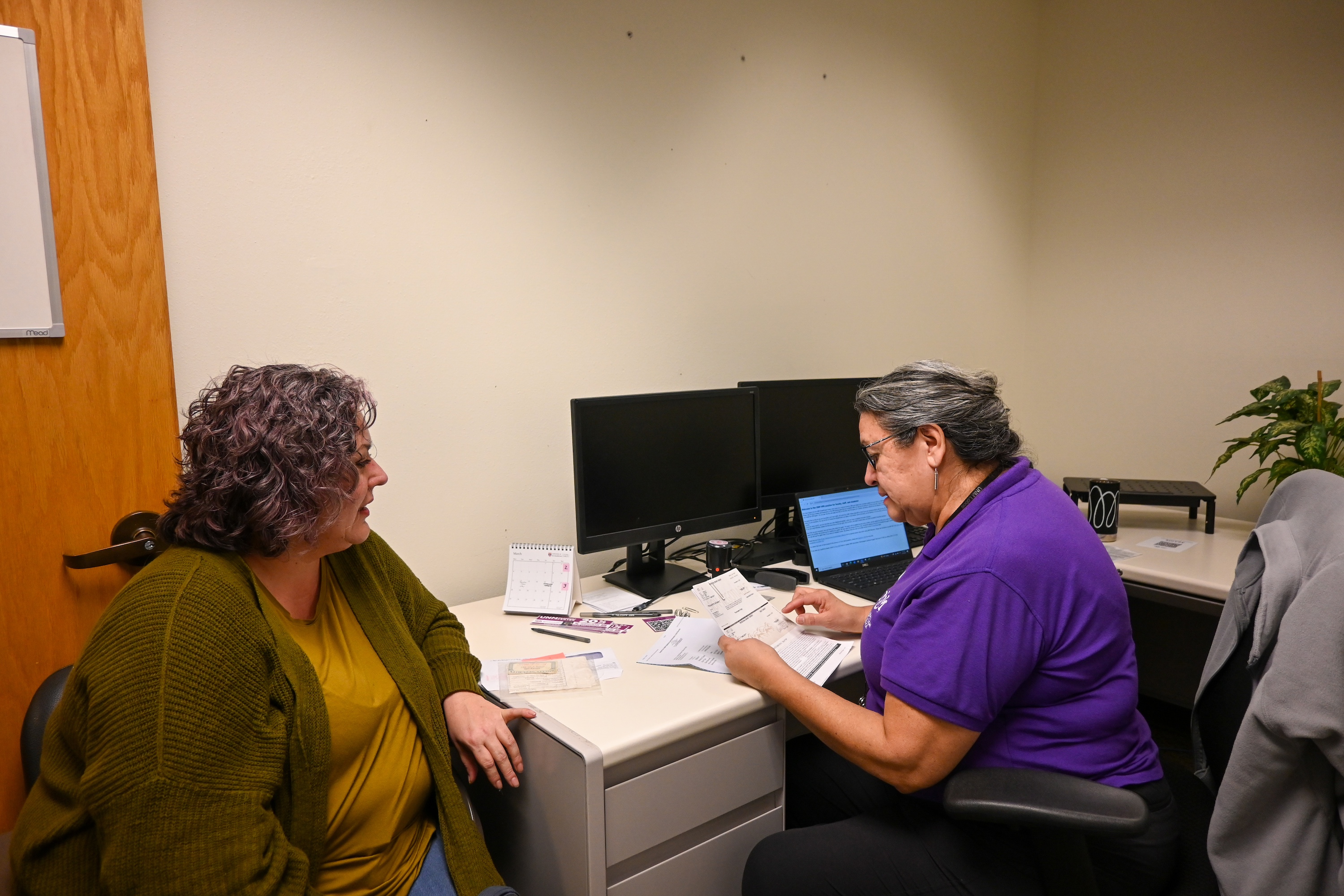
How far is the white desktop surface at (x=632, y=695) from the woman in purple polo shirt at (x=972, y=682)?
3.8 inches

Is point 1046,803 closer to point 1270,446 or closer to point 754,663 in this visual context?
point 754,663

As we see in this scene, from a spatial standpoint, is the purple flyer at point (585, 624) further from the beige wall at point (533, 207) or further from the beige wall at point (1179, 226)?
the beige wall at point (1179, 226)

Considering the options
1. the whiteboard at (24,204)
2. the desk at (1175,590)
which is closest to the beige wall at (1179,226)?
the desk at (1175,590)

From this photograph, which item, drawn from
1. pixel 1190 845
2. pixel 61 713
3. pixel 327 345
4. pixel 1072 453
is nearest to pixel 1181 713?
pixel 1072 453

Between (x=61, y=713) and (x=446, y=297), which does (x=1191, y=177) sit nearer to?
(x=446, y=297)

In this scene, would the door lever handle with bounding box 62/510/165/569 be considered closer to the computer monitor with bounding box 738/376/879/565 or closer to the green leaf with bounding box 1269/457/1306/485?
the computer monitor with bounding box 738/376/879/565

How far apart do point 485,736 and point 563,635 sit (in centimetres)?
41

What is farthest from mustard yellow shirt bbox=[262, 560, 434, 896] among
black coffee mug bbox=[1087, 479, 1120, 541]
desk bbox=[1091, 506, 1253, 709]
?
black coffee mug bbox=[1087, 479, 1120, 541]

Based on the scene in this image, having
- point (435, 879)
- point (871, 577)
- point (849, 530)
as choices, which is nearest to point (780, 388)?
point (849, 530)

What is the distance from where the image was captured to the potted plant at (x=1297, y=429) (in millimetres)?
2281

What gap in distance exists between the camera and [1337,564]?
1042mm

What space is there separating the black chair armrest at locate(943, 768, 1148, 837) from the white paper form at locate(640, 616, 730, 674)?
51 centimetres

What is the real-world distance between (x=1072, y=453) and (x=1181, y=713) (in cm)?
103

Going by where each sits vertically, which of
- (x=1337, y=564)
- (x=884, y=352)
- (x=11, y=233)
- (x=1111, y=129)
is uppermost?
(x=1111, y=129)
